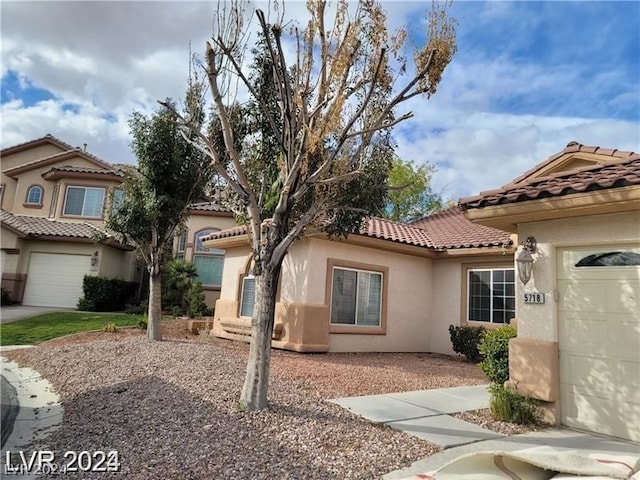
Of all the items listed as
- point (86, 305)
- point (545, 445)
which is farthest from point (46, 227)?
point (545, 445)

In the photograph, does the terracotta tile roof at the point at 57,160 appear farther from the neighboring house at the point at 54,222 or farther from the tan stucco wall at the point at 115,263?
the tan stucco wall at the point at 115,263

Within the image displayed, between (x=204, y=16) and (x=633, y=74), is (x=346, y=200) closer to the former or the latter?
(x=204, y=16)

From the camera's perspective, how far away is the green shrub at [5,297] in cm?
2112

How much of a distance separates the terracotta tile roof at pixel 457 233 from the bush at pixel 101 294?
606 inches

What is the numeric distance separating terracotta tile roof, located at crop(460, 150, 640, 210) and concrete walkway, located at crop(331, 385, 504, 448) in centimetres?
344

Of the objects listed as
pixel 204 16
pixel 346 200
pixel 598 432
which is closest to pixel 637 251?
pixel 598 432

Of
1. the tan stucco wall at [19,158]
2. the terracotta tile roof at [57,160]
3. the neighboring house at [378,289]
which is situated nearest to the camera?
the neighboring house at [378,289]

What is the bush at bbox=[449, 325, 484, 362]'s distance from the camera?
1361cm

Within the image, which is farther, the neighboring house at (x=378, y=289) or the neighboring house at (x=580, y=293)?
the neighboring house at (x=378, y=289)

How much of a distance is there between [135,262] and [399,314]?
57.4 feet

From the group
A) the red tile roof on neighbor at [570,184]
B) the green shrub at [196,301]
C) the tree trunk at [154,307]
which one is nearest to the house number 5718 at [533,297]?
the red tile roof on neighbor at [570,184]

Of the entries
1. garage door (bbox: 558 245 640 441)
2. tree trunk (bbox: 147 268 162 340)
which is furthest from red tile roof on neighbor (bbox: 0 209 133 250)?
garage door (bbox: 558 245 640 441)

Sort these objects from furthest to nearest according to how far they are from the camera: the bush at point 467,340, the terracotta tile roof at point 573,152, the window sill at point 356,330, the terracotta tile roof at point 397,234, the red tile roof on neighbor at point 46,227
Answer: the red tile roof on neighbor at point 46,227 → the terracotta tile roof at point 397,234 → the bush at point 467,340 → the window sill at point 356,330 → the terracotta tile roof at point 573,152

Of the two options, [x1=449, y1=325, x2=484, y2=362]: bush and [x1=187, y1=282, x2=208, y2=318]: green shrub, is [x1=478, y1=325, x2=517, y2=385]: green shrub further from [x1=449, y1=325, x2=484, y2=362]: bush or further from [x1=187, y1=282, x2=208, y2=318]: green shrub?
[x1=187, y1=282, x2=208, y2=318]: green shrub
